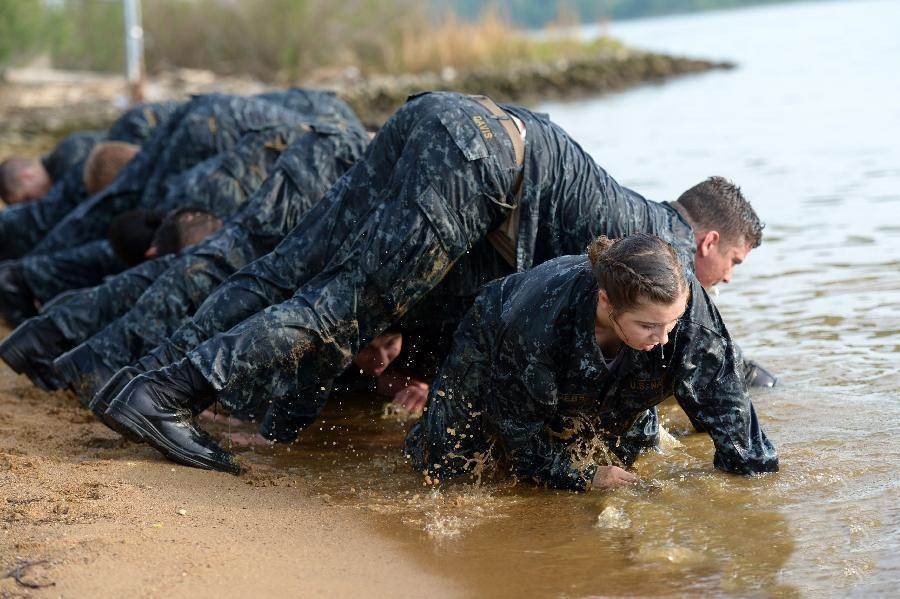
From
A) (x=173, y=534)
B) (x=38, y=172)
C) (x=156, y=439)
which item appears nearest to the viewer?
(x=173, y=534)

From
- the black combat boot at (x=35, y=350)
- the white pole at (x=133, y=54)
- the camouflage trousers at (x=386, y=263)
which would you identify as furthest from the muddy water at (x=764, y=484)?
the white pole at (x=133, y=54)

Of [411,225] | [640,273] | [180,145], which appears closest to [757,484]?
[640,273]

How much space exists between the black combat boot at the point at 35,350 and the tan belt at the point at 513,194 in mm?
2938

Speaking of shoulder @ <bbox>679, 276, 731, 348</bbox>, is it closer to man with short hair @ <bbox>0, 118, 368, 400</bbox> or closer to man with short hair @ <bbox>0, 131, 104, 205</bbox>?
man with short hair @ <bbox>0, 118, 368, 400</bbox>

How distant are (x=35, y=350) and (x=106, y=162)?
8.23 feet

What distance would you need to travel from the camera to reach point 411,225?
5098 millimetres

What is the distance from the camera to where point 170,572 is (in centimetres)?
400

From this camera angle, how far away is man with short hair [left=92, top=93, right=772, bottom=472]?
506 cm

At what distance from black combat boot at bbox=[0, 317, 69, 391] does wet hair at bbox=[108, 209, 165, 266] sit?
80 cm

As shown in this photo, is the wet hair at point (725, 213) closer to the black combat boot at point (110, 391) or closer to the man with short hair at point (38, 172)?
the black combat boot at point (110, 391)

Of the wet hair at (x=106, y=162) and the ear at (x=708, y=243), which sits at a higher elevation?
the ear at (x=708, y=243)

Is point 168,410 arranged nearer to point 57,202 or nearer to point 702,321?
point 702,321

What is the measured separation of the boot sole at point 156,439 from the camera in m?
4.98

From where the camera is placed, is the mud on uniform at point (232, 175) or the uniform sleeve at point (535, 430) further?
the mud on uniform at point (232, 175)
